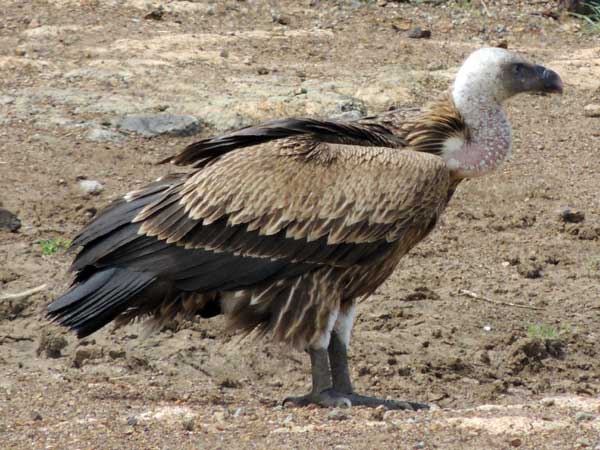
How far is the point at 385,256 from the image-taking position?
644cm

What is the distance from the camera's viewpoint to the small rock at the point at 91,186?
927 cm

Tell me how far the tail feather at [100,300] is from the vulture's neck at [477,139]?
1.75 metres

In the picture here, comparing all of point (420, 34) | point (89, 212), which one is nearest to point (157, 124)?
point (89, 212)

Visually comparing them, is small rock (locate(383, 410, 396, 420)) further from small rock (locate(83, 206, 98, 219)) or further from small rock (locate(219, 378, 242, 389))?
small rock (locate(83, 206, 98, 219))

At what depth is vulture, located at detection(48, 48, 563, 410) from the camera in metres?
6.32

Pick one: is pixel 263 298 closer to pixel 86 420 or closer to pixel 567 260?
pixel 86 420

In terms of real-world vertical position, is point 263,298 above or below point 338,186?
below

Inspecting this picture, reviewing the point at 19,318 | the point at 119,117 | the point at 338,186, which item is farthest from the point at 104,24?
the point at 338,186

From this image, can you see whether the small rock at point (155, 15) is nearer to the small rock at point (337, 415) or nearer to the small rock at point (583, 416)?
the small rock at point (337, 415)

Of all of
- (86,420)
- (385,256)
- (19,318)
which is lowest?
(19,318)

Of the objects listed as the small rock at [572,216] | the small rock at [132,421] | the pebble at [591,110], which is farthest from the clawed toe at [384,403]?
the pebble at [591,110]

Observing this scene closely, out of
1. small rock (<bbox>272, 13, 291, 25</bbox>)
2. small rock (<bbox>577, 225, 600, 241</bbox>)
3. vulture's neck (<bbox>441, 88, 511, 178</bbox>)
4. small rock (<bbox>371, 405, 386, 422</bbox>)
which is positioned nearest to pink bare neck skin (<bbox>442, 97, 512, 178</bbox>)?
vulture's neck (<bbox>441, 88, 511, 178</bbox>)

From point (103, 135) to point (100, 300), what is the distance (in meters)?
3.99

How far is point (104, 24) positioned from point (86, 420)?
24.0 feet
